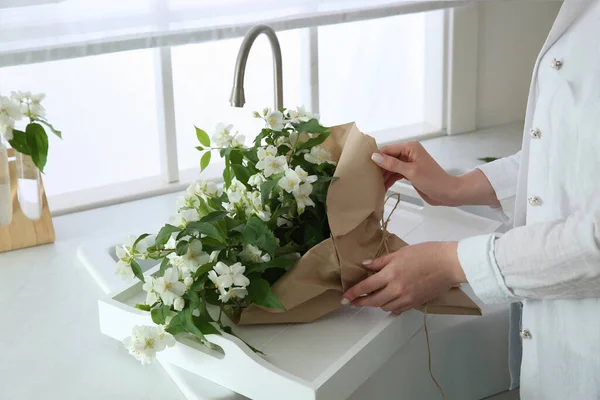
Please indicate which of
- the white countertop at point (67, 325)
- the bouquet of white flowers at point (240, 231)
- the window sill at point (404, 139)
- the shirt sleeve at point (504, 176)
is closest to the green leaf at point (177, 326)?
the bouquet of white flowers at point (240, 231)

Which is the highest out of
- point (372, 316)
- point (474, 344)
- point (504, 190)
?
point (504, 190)

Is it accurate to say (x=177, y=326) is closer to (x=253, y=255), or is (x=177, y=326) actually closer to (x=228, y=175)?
(x=253, y=255)

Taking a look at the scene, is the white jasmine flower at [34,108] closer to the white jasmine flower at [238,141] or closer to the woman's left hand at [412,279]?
the white jasmine flower at [238,141]

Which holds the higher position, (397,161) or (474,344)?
(397,161)

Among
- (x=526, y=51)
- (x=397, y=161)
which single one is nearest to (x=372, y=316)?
(x=397, y=161)

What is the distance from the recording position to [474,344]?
1218 millimetres

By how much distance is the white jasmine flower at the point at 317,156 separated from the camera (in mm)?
1100

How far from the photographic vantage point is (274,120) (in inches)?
43.7

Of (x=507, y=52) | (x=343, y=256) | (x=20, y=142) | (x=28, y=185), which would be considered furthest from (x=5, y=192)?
(x=507, y=52)

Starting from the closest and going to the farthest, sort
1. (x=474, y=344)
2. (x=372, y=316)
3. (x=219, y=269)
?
(x=219, y=269), (x=372, y=316), (x=474, y=344)

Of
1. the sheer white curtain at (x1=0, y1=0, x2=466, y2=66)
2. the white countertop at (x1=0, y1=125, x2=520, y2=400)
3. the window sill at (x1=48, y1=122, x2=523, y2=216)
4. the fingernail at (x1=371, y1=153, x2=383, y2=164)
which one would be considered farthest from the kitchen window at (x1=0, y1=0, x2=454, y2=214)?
the fingernail at (x1=371, y1=153, x2=383, y2=164)

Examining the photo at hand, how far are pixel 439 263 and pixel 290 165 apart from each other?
24 cm

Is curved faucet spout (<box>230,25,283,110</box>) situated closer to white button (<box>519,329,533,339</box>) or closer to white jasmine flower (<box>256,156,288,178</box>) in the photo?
white jasmine flower (<box>256,156,288,178</box>)

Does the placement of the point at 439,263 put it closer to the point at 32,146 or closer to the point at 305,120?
the point at 305,120
